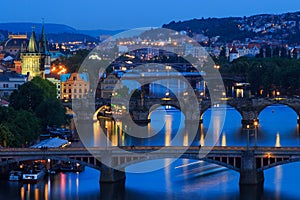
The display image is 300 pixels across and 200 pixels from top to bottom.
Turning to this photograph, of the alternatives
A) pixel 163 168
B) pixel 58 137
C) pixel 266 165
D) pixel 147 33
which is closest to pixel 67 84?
pixel 58 137

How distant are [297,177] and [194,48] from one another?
6960 cm

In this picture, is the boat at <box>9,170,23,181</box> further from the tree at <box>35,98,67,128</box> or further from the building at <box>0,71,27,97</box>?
the building at <box>0,71,27,97</box>

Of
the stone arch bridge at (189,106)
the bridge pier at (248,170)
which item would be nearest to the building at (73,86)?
the stone arch bridge at (189,106)

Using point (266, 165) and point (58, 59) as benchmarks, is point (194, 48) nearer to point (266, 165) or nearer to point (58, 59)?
point (58, 59)

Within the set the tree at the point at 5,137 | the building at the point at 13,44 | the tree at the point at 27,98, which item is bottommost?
the tree at the point at 5,137

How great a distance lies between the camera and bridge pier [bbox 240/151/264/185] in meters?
28.1

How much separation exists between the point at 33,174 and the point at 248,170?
526 cm

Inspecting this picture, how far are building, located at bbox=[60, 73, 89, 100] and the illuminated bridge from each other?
21.6 metres

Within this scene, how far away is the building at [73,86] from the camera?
50684 mm

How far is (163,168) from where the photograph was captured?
30984mm

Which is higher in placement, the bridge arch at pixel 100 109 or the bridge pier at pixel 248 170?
the bridge arch at pixel 100 109

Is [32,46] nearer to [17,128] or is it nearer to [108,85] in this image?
[108,85]

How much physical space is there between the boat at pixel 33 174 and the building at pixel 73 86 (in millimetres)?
20774

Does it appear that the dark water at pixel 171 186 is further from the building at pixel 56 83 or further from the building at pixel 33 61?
the building at pixel 33 61
